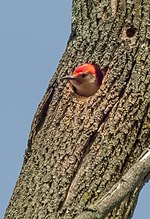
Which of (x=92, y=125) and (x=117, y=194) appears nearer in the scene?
(x=117, y=194)

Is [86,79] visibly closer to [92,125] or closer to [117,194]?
[92,125]

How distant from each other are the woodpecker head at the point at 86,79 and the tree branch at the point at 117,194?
174cm

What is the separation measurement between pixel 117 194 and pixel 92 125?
1335 mm

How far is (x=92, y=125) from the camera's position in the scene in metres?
6.01

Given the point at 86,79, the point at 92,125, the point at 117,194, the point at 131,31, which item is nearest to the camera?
the point at 117,194

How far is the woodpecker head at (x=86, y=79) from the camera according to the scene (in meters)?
6.50

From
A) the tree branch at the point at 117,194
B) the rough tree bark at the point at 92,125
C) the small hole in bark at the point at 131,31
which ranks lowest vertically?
the tree branch at the point at 117,194

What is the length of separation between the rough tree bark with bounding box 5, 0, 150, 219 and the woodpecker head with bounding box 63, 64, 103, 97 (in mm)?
137

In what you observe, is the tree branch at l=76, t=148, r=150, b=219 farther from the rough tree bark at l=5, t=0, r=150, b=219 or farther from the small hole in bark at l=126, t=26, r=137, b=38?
the small hole in bark at l=126, t=26, r=137, b=38

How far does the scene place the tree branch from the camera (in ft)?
15.4

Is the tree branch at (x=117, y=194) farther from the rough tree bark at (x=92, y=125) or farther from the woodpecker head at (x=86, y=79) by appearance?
the woodpecker head at (x=86, y=79)

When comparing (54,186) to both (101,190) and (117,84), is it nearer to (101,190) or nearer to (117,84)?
(101,190)

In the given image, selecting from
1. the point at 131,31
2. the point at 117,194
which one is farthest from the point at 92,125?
the point at 117,194

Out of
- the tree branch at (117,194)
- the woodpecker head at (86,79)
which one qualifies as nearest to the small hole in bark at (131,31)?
the woodpecker head at (86,79)
